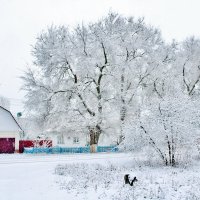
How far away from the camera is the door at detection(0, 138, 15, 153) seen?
134ft

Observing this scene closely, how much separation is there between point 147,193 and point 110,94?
27.7 metres

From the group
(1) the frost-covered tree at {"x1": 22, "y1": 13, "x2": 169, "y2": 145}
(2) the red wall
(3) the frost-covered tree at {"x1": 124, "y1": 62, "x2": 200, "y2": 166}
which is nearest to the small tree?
(3) the frost-covered tree at {"x1": 124, "y1": 62, "x2": 200, "y2": 166}

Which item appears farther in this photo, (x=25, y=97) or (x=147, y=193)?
(x=25, y=97)

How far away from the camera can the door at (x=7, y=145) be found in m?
41.0

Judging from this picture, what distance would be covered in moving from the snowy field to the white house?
18.0 meters

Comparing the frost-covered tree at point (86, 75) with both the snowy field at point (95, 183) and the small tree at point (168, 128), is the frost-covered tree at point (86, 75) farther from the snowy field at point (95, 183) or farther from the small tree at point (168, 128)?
the snowy field at point (95, 183)

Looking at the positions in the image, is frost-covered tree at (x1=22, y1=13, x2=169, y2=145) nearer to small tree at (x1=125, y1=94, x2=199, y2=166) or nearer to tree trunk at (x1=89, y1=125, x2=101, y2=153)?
tree trunk at (x1=89, y1=125, x2=101, y2=153)

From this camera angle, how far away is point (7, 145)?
1620 inches

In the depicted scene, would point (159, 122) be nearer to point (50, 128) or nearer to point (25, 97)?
point (50, 128)

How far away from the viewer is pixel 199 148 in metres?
25.8

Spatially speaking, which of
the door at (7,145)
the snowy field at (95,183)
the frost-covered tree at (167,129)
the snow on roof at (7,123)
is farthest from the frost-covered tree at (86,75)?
the snowy field at (95,183)

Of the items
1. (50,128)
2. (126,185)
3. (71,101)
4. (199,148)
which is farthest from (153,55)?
(126,185)

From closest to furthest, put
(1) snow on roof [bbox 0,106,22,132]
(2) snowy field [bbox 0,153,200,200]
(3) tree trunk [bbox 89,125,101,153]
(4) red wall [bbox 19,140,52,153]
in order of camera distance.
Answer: (2) snowy field [bbox 0,153,200,200] < (3) tree trunk [bbox 89,125,101,153] < (1) snow on roof [bbox 0,106,22,132] < (4) red wall [bbox 19,140,52,153]

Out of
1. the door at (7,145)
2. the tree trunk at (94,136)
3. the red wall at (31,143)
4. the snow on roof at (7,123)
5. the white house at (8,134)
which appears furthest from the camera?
the red wall at (31,143)
